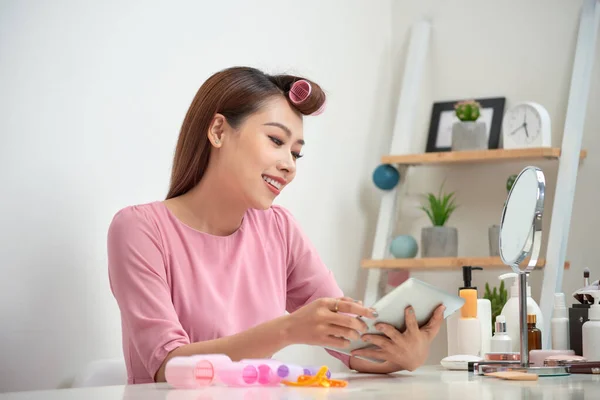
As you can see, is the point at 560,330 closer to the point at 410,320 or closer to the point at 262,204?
the point at 410,320

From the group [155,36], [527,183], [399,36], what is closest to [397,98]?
[399,36]

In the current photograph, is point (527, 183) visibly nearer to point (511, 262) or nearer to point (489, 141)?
point (511, 262)

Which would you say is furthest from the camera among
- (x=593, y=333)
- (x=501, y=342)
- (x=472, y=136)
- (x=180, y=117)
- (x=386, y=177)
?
(x=386, y=177)

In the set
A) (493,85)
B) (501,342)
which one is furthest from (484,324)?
(493,85)

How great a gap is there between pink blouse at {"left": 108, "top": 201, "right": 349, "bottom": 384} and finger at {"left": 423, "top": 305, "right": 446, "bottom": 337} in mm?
312

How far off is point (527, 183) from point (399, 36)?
2.41m

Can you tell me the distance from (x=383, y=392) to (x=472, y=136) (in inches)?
94.3

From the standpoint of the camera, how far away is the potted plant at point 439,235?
3.49 m

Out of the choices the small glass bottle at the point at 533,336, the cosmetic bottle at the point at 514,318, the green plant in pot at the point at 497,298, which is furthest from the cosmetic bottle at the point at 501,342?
the green plant in pot at the point at 497,298

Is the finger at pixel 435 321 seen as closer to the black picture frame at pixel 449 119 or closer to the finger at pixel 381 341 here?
the finger at pixel 381 341

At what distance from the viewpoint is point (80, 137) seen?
218 centimetres

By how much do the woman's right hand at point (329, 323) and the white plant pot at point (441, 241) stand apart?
1.99 metres

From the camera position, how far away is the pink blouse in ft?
5.79

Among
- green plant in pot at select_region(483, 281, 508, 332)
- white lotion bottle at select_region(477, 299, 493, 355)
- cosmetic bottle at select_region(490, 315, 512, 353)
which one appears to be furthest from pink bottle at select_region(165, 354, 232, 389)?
green plant in pot at select_region(483, 281, 508, 332)
